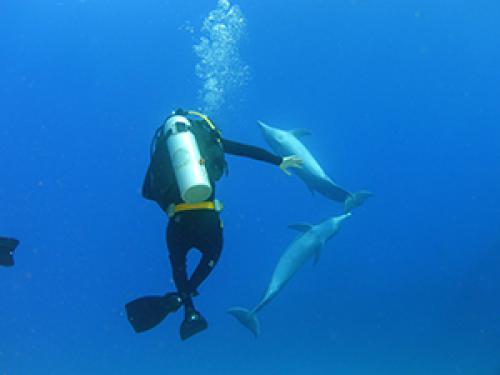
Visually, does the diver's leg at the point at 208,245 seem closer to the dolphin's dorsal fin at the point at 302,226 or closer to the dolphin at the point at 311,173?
the dolphin at the point at 311,173

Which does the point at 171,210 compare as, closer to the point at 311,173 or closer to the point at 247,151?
the point at 247,151

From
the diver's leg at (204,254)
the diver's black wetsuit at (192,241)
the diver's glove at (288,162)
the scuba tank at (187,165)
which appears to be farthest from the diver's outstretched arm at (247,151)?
the diver's leg at (204,254)

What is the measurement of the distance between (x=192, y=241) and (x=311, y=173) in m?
6.26

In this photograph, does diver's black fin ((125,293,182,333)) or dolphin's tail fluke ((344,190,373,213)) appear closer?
diver's black fin ((125,293,182,333))

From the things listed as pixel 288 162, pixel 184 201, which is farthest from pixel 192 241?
pixel 288 162

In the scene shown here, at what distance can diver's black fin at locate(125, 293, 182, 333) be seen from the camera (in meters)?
4.35

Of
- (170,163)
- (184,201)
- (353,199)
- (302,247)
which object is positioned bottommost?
(184,201)

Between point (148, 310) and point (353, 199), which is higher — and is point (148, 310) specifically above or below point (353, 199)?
below

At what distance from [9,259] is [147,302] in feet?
4.83

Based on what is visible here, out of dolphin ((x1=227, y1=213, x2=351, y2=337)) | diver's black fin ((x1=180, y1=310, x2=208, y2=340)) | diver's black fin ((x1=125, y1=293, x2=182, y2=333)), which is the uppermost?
dolphin ((x1=227, y1=213, x2=351, y2=337))

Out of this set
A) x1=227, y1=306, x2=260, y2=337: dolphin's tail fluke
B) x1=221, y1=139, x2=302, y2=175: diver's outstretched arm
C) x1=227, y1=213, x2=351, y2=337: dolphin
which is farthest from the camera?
x1=227, y1=213, x2=351, y2=337: dolphin

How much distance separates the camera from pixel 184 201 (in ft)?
14.2

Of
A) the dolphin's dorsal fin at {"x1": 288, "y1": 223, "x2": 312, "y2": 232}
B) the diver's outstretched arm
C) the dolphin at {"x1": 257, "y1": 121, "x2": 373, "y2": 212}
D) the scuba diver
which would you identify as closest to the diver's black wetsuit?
the scuba diver

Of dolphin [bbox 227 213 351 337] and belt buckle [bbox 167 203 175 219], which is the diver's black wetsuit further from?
dolphin [bbox 227 213 351 337]
